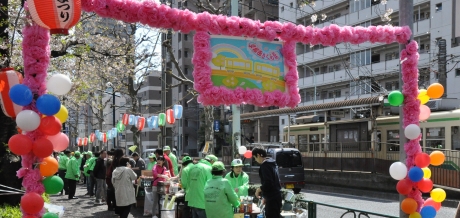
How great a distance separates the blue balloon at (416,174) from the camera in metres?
5.83

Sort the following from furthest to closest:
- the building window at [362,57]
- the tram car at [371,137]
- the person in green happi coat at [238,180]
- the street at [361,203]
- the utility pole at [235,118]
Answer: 1. the building window at [362,57]
2. the tram car at [371,137]
3. the street at [361,203]
4. the utility pole at [235,118]
5. the person in green happi coat at [238,180]

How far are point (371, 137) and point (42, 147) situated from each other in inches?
687

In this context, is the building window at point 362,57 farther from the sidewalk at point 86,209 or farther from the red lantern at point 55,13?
the red lantern at point 55,13

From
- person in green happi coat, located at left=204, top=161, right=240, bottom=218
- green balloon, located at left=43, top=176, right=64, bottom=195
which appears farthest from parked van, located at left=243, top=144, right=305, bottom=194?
green balloon, located at left=43, top=176, right=64, bottom=195

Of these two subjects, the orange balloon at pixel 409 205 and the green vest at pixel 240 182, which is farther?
the green vest at pixel 240 182

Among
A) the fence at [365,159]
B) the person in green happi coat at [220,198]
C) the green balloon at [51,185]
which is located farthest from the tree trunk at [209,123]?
the green balloon at [51,185]

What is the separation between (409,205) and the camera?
232 inches

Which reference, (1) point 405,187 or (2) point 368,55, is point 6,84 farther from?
(2) point 368,55

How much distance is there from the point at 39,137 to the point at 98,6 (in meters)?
1.56

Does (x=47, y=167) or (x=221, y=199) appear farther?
(x=221, y=199)

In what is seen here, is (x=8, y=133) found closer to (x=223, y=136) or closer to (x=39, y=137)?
(x=39, y=137)

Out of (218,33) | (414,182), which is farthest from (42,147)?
(414,182)

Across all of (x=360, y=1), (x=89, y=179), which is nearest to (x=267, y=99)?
(x=89, y=179)

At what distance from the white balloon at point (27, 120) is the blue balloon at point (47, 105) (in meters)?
0.09
